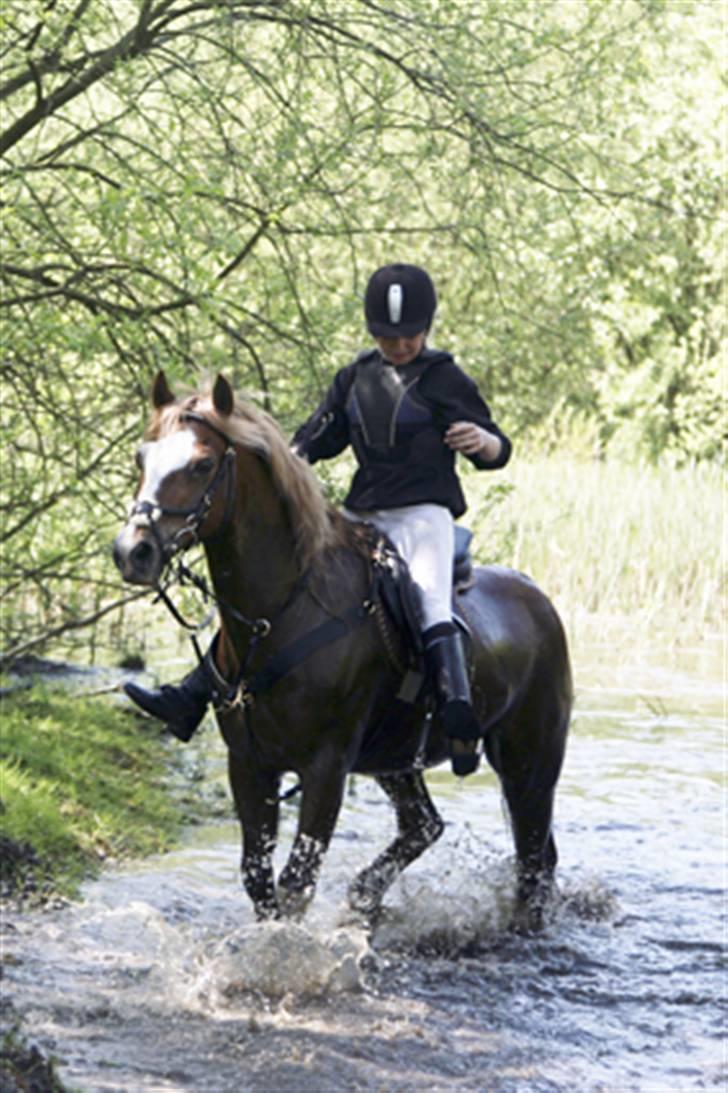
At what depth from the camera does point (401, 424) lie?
23.6ft

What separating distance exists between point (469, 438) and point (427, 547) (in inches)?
19.2

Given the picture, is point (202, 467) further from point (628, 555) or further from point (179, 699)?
point (628, 555)

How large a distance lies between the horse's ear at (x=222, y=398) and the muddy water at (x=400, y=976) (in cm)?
185

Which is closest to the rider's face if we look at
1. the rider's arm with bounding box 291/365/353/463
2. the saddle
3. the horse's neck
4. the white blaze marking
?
the rider's arm with bounding box 291/365/353/463

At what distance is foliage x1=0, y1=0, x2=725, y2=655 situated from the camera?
883 centimetres

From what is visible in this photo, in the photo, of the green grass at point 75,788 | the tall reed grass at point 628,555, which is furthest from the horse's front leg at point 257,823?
the tall reed grass at point 628,555

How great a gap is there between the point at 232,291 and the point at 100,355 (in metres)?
0.88

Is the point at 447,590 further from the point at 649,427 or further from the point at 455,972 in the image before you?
the point at 649,427

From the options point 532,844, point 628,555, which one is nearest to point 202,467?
point 532,844

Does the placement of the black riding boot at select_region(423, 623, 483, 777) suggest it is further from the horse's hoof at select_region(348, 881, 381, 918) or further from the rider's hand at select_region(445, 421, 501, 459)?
the horse's hoof at select_region(348, 881, 381, 918)

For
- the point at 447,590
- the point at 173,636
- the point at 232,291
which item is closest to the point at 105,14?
the point at 232,291

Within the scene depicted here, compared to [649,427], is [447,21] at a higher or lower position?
higher

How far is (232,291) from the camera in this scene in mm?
10070

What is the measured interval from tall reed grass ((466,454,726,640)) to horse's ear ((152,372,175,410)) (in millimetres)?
11346
